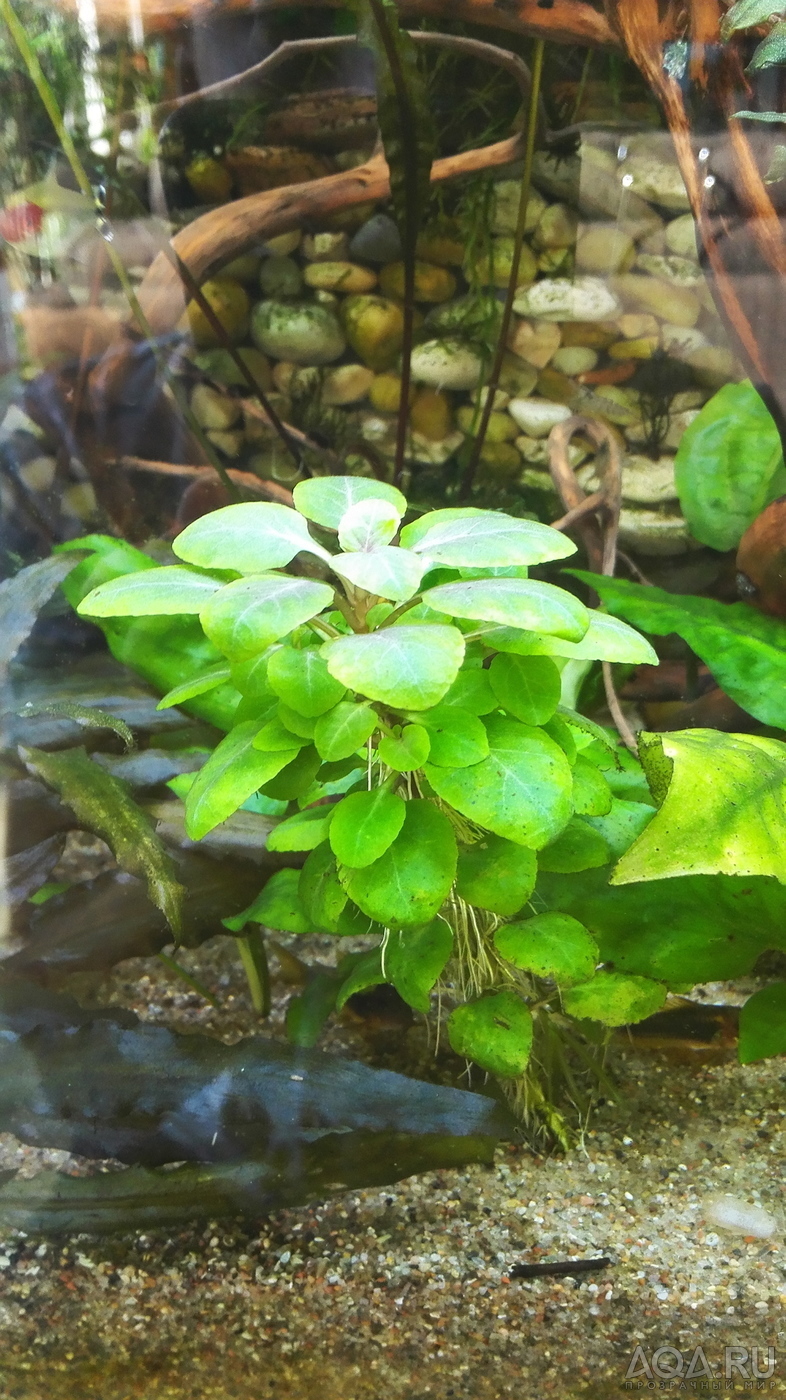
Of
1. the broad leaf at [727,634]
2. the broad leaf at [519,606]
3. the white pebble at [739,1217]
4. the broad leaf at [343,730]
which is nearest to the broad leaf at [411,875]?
the broad leaf at [343,730]

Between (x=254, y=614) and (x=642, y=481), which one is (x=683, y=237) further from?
(x=254, y=614)

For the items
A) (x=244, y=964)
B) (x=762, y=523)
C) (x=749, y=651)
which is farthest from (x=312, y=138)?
(x=244, y=964)

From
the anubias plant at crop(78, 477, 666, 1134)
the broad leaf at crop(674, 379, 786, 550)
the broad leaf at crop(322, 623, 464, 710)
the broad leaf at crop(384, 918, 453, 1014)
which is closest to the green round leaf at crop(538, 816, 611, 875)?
the anubias plant at crop(78, 477, 666, 1134)

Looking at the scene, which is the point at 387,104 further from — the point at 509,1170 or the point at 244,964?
the point at 509,1170

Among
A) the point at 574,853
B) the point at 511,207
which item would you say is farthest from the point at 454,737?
the point at 511,207

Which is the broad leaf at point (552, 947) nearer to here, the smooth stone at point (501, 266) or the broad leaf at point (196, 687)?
the broad leaf at point (196, 687)

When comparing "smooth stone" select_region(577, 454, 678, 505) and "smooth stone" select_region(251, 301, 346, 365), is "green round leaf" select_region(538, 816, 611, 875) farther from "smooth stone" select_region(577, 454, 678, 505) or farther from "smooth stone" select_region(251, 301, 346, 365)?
"smooth stone" select_region(251, 301, 346, 365)
